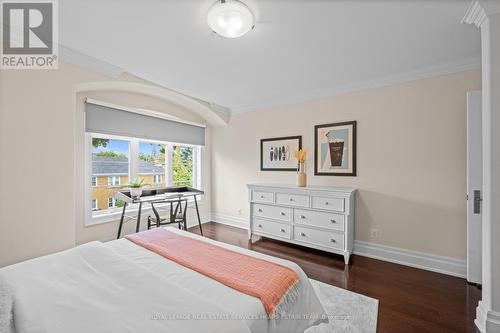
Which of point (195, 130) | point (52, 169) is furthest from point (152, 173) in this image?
point (52, 169)

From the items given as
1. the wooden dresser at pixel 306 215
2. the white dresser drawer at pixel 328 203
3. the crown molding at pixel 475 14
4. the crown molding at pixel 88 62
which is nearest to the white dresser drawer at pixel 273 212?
the wooden dresser at pixel 306 215

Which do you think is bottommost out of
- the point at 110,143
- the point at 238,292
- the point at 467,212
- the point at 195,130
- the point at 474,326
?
the point at 474,326

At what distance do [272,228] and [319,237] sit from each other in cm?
75

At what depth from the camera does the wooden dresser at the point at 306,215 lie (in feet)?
9.24

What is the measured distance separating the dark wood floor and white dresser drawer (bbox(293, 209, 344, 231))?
1.53 ft

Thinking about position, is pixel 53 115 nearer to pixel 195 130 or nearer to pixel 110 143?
pixel 110 143

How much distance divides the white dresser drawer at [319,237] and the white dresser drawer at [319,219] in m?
0.09

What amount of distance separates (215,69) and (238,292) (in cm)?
250

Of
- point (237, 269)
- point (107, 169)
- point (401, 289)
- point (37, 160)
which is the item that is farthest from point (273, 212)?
point (37, 160)

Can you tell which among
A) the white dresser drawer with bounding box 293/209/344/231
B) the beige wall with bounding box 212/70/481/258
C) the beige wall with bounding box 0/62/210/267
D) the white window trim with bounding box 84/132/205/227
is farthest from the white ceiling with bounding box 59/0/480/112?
the white dresser drawer with bounding box 293/209/344/231

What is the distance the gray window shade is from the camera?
3031mm

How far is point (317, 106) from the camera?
3.47 meters

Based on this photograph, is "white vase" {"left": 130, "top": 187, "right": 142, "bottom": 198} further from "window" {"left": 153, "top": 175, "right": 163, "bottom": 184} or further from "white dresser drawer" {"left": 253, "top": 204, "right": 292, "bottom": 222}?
"white dresser drawer" {"left": 253, "top": 204, "right": 292, "bottom": 222}

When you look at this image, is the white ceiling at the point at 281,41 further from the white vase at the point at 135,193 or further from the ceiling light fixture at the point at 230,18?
the white vase at the point at 135,193
